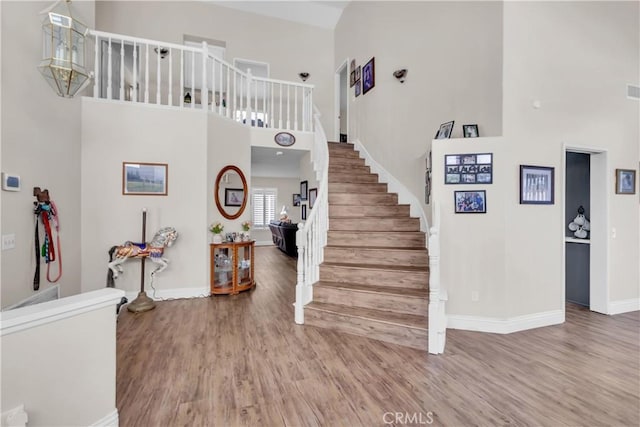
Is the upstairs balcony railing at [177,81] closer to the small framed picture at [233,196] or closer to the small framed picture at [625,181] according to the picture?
the small framed picture at [233,196]

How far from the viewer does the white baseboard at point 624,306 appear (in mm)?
3947

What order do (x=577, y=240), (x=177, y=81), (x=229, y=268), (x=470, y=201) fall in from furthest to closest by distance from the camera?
(x=177, y=81)
(x=229, y=268)
(x=577, y=240)
(x=470, y=201)

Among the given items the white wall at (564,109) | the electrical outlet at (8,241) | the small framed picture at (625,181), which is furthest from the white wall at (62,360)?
the small framed picture at (625,181)

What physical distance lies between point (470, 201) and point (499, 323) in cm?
139

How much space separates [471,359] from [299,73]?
7174 millimetres

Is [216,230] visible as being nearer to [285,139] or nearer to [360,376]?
[285,139]

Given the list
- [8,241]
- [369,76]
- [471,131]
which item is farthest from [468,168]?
[8,241]

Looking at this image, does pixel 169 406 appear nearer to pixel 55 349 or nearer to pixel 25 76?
pixel 55 349

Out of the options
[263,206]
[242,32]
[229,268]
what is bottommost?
[229,268]

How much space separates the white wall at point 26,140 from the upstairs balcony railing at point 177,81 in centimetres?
109

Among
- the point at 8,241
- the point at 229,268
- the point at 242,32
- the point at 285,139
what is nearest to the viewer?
the point at 8,241

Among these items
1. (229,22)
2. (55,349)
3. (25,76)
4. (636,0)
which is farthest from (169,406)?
(229,22)

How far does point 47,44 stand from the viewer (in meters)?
2.63

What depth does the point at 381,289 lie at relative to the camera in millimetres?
3426
